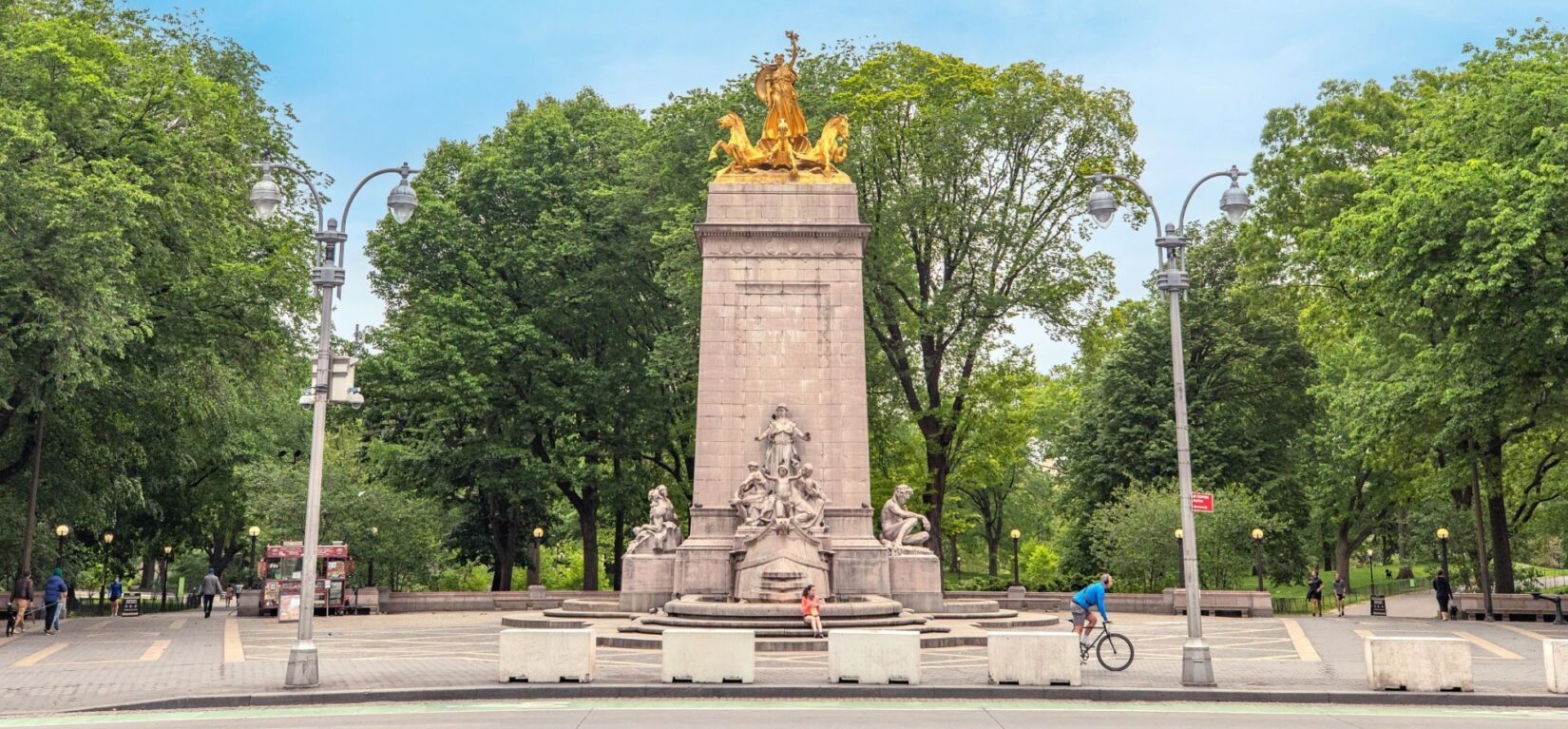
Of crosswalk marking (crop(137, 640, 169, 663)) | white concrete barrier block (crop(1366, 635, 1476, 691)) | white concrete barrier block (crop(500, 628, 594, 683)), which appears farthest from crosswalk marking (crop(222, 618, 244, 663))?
white concrete barrier block (crop(1366, 635, 1476, 691))

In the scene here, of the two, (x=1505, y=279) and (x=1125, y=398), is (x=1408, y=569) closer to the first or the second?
(x=1125, y=398)

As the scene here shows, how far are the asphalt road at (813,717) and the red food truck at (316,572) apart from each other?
2255 centimetres

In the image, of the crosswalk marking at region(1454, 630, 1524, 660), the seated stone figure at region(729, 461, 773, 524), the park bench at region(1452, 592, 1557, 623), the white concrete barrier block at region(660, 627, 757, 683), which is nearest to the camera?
the white concrete barrier block at region(660, 627, 757, 683)

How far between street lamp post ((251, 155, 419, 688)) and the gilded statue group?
1394 cm

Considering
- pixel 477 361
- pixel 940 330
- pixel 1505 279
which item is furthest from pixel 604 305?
pixel 1505 279

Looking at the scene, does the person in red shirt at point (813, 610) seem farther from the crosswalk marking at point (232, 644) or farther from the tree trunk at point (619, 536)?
the tree trunk at point (619, 536)

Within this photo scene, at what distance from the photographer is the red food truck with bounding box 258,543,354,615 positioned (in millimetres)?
36656

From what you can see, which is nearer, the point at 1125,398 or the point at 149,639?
the point at 149,639

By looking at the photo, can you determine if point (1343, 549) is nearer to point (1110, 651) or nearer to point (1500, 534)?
point (1500, 534)

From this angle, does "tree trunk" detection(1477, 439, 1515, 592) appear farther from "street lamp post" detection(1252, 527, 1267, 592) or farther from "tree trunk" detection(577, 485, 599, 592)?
"tree trunk" detection(577, 485, 599, 592)

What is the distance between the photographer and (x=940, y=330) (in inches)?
1602

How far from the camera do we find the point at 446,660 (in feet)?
70.3

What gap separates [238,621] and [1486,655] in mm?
30484

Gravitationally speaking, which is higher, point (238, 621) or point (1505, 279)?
point (1505, 279)
